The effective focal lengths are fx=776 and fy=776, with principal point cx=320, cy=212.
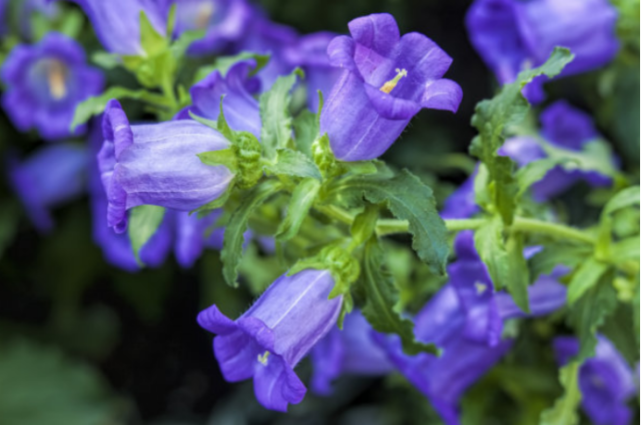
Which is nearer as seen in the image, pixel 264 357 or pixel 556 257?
pixel 264 357

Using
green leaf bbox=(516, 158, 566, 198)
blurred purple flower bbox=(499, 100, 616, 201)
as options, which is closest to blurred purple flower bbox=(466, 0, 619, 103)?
blurred purple flower bbox=(499, 100, 616, 201)

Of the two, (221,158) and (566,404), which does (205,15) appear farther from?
(566,404)

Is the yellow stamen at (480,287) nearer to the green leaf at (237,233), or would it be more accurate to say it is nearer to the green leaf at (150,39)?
the green leaf at (237,233)

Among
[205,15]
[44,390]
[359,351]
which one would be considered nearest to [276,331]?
[359,351]

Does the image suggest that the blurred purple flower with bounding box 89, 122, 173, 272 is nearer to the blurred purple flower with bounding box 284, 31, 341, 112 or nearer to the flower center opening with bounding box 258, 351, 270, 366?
the blurred purple flower with bounding box 284, 31, 341, 112

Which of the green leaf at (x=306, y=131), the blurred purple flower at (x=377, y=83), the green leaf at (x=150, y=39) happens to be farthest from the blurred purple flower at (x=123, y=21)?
the blurred purple flower at (x=377, y=83)

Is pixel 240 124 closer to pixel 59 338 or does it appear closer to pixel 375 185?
pixel 375 185

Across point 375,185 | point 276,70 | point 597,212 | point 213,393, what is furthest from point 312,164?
point 213,393
